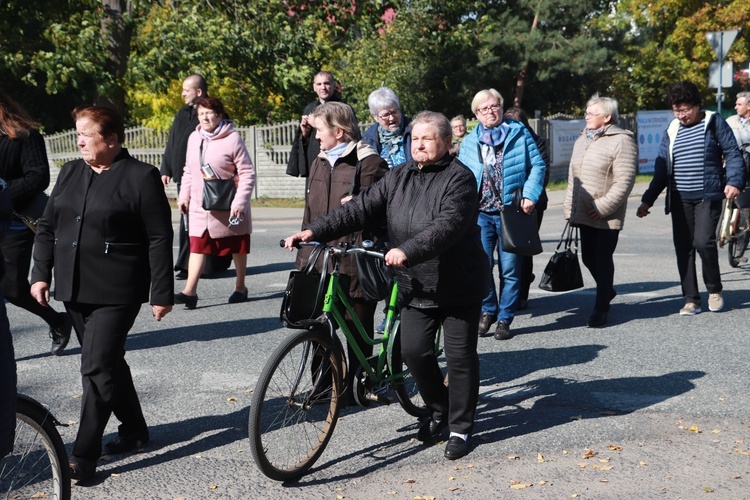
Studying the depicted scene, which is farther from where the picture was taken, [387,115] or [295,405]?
[387,115]

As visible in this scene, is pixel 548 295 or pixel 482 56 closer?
pixel 548 295

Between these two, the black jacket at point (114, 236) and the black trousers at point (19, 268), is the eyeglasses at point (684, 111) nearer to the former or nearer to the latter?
the black jacket at point (114, 236)

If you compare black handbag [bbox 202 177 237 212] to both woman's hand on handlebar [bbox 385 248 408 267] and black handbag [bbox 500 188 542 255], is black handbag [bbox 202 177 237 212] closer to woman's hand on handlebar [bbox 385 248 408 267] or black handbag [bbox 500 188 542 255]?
black handbag [bbox 500 188 542 255]

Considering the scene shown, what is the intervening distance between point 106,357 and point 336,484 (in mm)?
1180

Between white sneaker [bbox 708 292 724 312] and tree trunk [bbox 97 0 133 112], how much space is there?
1519cm

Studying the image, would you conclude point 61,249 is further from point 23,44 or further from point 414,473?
point 23,44

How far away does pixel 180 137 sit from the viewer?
9.76 meters

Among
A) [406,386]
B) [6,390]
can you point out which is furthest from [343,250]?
[6,390]

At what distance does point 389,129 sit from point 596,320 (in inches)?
87.3

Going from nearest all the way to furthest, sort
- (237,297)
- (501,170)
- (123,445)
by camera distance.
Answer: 1. (123,445)
2. (501,170)
3. (237,297)

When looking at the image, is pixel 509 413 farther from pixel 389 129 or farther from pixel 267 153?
pixel 267 153

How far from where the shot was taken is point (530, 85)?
36688mm

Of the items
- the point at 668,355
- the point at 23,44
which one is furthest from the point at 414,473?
the point at 23,44

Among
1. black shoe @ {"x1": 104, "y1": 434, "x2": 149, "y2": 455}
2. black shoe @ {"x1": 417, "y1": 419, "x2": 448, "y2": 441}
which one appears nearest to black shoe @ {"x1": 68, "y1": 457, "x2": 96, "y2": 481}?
black shoe @ {"x1": 104, "y1": 434, "x2": 149, "y2": 455}
